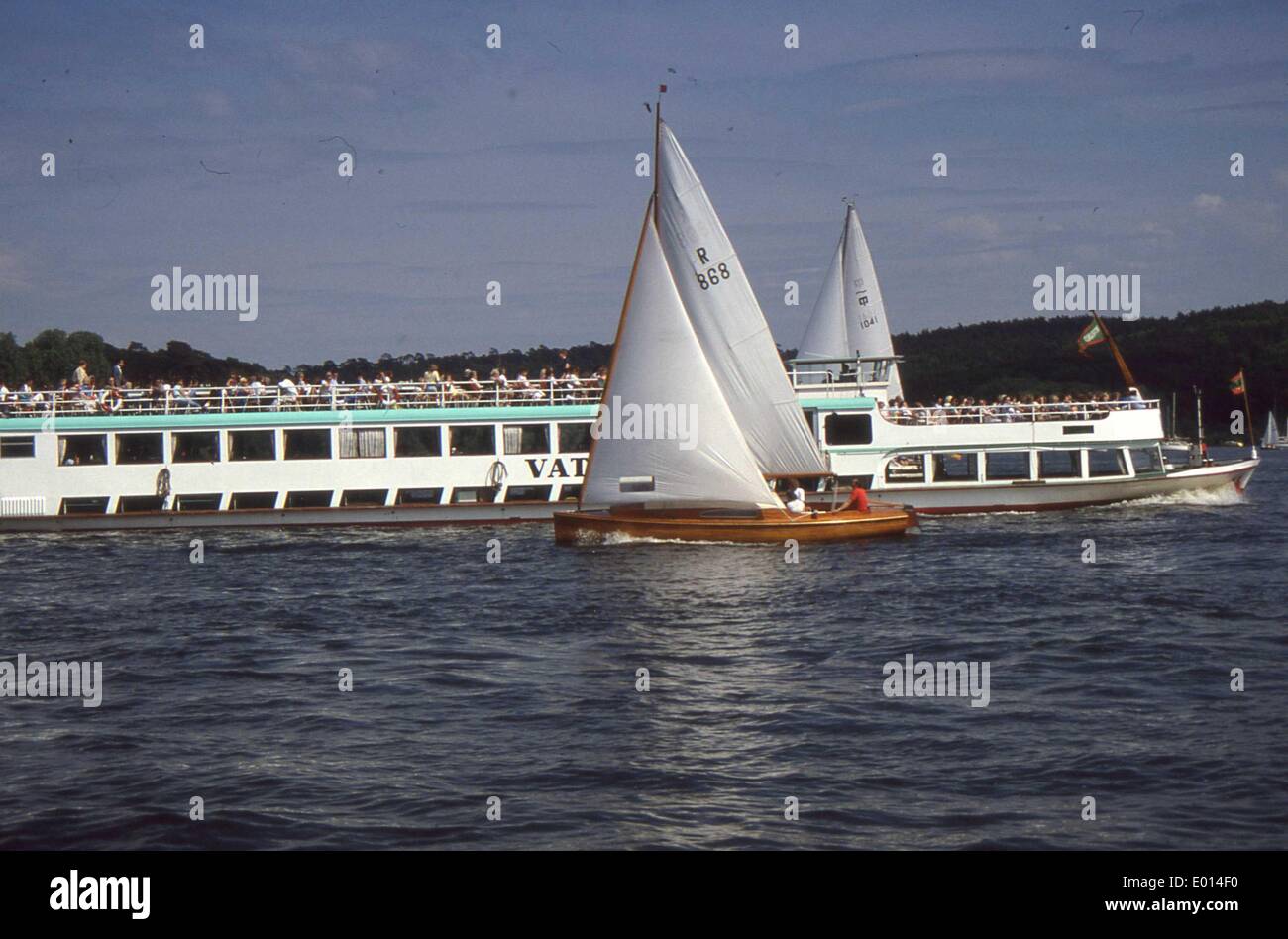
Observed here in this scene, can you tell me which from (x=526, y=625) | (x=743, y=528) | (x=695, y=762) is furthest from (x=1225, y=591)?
(x=695, y=762)

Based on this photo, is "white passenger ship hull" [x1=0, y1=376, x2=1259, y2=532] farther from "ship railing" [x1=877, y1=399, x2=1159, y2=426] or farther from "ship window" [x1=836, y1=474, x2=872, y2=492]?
"ship railing" [x1=877, y1=399, x2=1159, y2=426]

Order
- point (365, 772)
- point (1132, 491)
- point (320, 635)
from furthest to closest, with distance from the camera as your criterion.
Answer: point (1132, 491) → point (320, 635) → point (365, 772)

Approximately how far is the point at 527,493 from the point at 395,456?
202 inches

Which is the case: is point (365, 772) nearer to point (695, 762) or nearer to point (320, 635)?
point (695, 762)

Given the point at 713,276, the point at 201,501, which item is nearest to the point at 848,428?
the point at 713,276

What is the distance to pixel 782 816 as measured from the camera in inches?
632

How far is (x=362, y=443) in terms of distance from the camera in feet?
176

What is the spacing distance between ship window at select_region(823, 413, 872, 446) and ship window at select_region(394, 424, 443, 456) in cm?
1464

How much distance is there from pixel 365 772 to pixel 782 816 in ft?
18.1

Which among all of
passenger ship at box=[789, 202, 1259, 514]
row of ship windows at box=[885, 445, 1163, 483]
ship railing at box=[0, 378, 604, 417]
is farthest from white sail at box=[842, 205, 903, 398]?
ship railing at box=[0, 378, 604, 417]

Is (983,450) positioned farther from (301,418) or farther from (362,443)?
(301,418)
